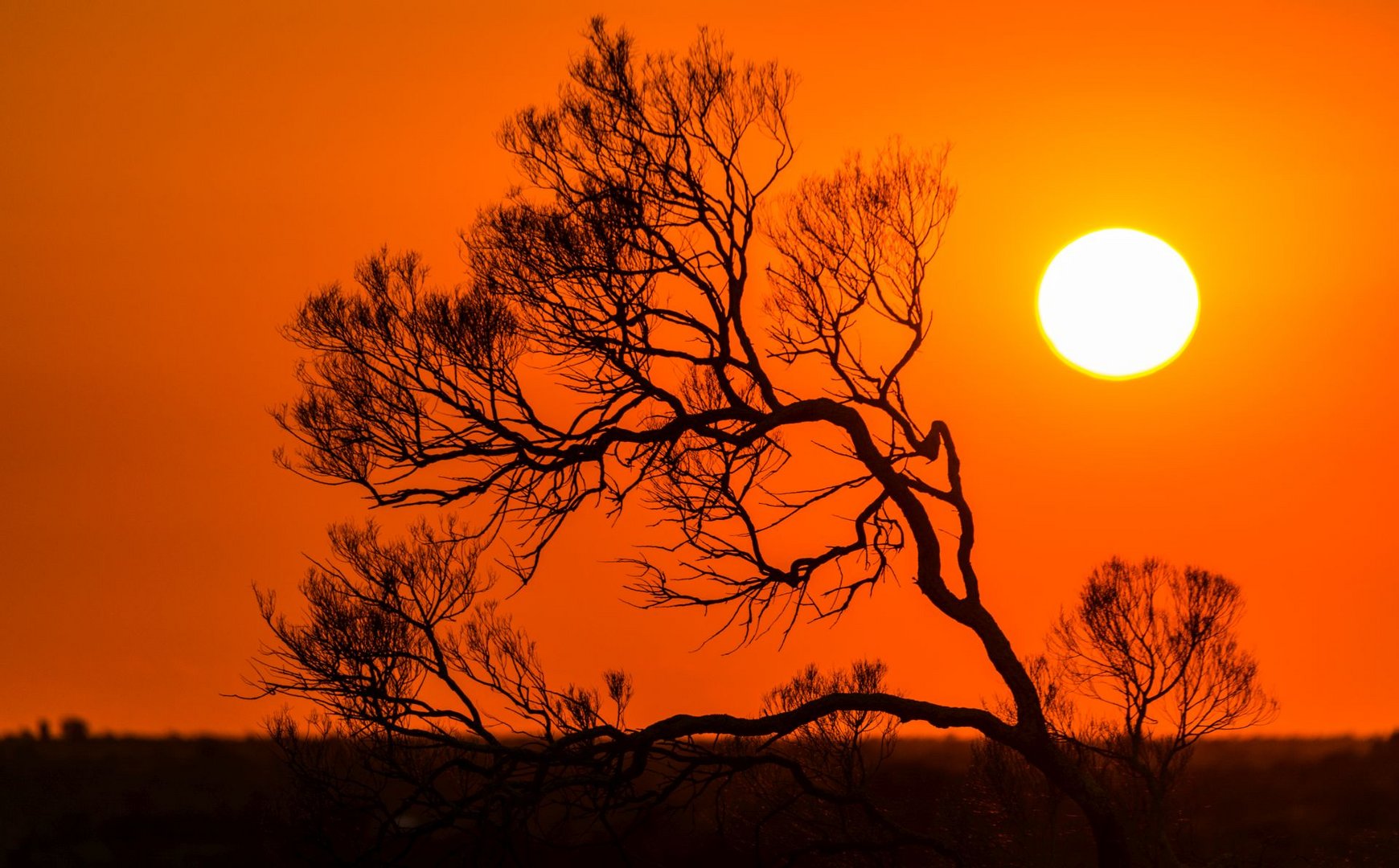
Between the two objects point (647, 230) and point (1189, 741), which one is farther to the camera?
point (1189, 741)

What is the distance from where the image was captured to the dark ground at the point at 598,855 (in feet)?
95.7

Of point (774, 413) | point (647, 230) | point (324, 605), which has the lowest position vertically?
point (324, 605)

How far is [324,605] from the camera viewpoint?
14.9m

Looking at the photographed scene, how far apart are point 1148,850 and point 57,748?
141 ft

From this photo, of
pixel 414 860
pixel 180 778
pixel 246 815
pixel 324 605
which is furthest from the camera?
pixel 180 778

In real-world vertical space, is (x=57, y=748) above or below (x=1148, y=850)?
above

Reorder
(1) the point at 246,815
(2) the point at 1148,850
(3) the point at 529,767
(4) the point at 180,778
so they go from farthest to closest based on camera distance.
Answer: (4) the point at 180,778
(1) the point at 246,815
(2) the point at 1148,850
(3) the point at 529,767

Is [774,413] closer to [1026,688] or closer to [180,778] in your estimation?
[1026,688]

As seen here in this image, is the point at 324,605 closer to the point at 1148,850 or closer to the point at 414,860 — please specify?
the point at 1148,850

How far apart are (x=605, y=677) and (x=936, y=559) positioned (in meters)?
5.47

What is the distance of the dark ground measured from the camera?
2916 centimetres

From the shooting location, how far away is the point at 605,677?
61.5ft

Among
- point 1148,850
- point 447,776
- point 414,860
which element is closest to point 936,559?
point 1148,850

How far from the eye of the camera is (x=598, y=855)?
2756cm
